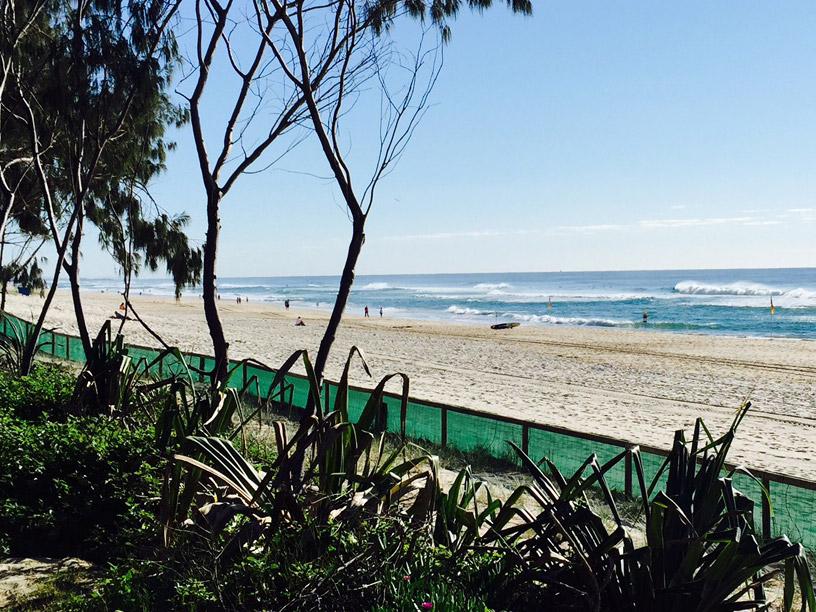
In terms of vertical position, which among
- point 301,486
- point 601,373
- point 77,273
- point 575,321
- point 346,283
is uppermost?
point 77,273

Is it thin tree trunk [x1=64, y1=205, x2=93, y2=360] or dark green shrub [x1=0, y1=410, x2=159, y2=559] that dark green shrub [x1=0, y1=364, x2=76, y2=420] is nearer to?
dark green shrub [x1=0, y1=410, x2=159, y2=559]

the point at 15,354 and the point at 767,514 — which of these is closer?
the point at 767,514

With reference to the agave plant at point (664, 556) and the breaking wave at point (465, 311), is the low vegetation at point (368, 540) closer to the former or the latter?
the agave plant at point (664, 556)

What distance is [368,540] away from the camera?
2730 millimetres

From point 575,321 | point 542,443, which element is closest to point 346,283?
point 542,443

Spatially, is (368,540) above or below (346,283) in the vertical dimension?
below

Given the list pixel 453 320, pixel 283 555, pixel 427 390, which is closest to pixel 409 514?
pixel 283 555

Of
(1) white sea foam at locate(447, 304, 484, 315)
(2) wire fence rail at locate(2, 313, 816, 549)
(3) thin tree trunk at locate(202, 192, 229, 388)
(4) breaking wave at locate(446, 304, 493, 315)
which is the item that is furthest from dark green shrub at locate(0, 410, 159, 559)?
(1) white sea foam at locate(447, 304, 484, 315)

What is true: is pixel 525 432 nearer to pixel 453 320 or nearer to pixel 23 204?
pixel 23 204

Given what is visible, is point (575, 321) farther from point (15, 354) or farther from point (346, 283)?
point (346, 283)

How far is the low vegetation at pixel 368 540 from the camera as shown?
2424 mm

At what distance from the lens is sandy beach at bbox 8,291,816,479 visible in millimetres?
13539

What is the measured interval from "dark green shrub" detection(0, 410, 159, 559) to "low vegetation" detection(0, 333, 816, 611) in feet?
0.04

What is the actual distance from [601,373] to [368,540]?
20.3 meters
